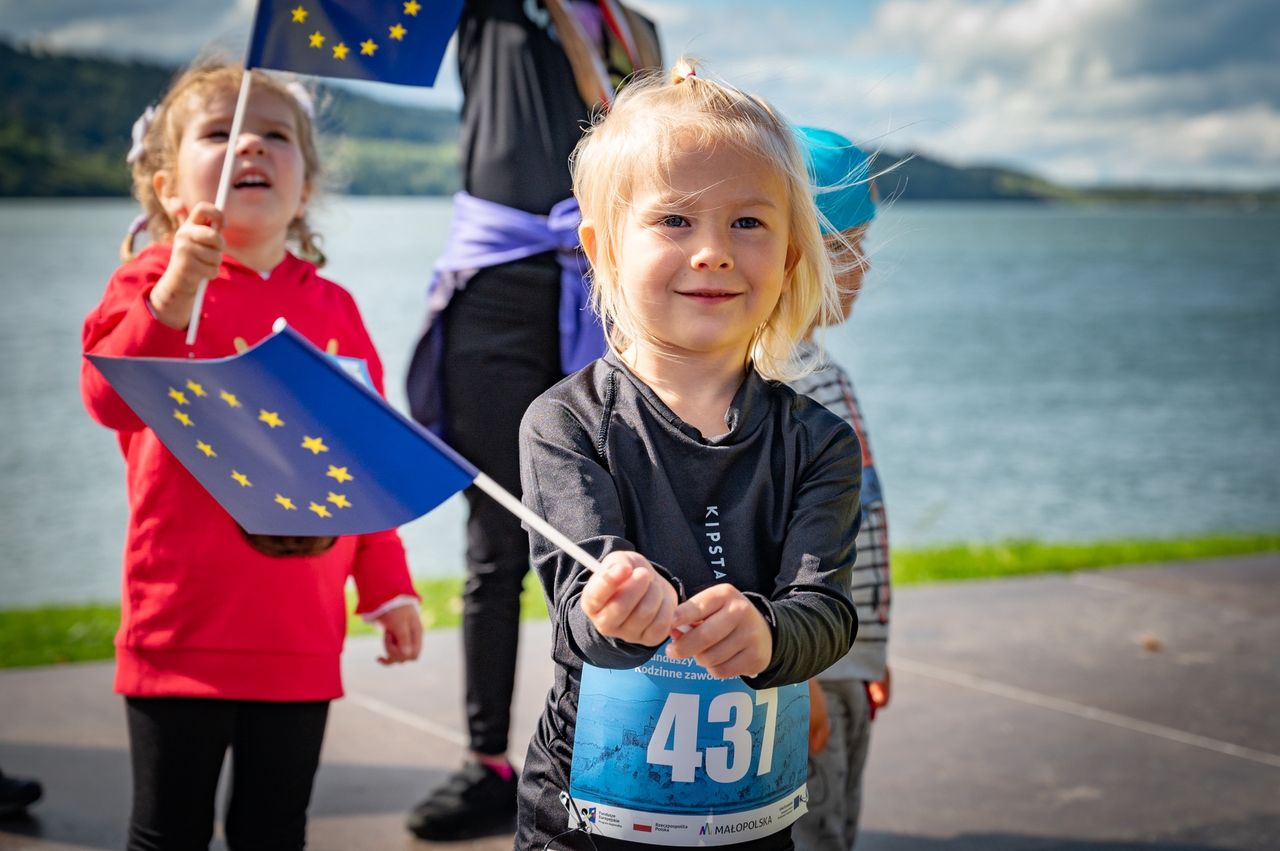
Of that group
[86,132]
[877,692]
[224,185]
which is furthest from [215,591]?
[86,132]

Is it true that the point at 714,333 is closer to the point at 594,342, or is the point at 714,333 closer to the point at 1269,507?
the point at 594,342

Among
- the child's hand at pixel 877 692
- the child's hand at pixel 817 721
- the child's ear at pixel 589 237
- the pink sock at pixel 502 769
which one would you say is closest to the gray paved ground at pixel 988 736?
the pink sock at pixel 502 769

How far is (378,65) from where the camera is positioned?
2.31m

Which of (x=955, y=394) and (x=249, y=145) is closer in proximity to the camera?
(x=249, y=145)

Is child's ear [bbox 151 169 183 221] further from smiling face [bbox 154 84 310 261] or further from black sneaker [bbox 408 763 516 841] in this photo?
black sneaker [bbox 408 763 516 841]

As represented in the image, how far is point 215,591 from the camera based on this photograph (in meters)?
2.20

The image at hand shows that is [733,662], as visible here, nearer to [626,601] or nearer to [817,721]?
[626,601]

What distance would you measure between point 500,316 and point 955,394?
72.6ft

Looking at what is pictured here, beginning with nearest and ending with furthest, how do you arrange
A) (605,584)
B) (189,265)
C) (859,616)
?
(605,584) → (189,265) → (859,616)

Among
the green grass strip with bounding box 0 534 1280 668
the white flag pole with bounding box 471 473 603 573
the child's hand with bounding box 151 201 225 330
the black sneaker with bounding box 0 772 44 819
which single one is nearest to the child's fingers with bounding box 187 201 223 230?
the child's hand with bounding box 151 201 225 330

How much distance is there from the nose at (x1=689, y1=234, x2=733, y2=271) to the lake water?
462 mm

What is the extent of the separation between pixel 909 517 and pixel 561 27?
10.1 meters

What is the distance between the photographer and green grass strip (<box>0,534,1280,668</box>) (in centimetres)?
493

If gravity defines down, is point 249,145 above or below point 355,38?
below
